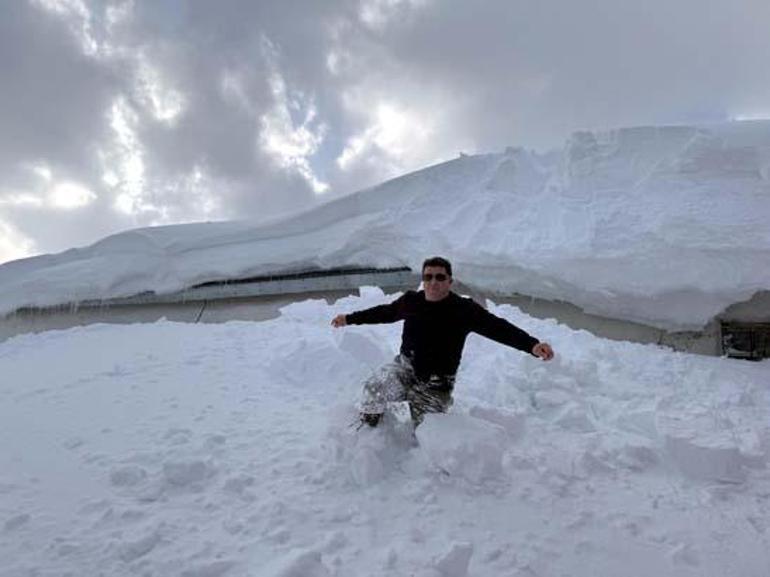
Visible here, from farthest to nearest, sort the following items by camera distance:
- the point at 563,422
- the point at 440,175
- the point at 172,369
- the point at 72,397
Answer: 1. the point at 440,175
2. the point at 172,369
3. the point at 72,397
4. the point at 563,422

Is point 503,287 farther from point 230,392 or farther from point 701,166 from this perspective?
point 230,392

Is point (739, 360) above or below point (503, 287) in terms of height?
below

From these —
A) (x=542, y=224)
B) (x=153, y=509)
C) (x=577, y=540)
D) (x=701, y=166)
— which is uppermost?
→ (x=701, y=166)

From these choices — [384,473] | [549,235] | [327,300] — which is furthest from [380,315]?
[327,300]

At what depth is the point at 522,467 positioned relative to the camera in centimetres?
342

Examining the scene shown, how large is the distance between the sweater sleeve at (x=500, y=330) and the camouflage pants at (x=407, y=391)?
0.38 m

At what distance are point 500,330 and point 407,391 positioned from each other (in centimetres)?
66

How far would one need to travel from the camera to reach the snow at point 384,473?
254 centimetres

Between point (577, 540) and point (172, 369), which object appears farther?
point (172, 369)

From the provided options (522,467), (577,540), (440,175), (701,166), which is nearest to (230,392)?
(522,467)

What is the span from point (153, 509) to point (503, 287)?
15.5ft

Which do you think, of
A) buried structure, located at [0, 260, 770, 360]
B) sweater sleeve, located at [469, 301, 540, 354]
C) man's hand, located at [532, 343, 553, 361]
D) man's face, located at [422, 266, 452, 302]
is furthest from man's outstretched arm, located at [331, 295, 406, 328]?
buried structure, located at [0, 260, 770, 360]

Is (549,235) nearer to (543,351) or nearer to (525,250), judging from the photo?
(525,250)

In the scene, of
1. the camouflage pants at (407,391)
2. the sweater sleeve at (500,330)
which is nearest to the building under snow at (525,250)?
the sweater sleeve at (500,330)
